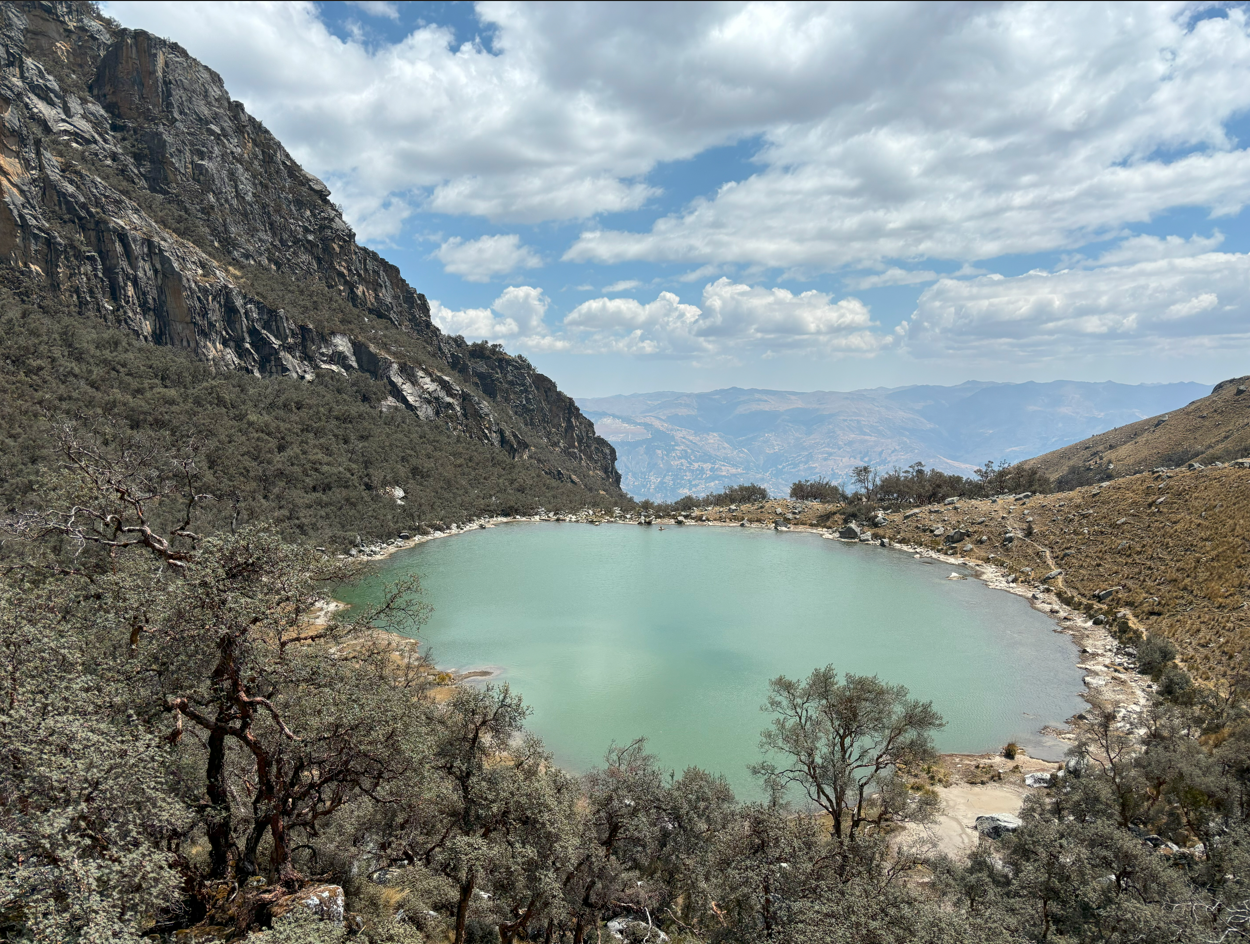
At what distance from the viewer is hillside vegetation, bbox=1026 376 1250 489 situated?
71.2m

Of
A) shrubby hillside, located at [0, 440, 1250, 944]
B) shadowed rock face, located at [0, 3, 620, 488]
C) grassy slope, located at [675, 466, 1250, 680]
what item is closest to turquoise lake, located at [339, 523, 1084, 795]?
grassy slope, located at [675, 466, 1250, 680]

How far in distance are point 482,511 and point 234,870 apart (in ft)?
225

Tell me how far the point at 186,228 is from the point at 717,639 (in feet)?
297

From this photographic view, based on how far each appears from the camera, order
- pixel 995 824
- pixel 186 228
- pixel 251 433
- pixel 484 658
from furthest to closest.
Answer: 1. pixel 186 228
2. pixel 251 433
3. pixel 484 658
4. pixel 995 824

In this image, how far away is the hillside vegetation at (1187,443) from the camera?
71188 millimetres

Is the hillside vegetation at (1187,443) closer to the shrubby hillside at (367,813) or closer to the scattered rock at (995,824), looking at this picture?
the scattered rock at (995,824)

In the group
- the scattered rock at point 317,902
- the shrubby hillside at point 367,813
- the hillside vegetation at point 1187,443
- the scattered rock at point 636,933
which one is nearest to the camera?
the shrubby hillside at point 367,813

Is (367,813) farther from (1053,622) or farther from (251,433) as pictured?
(251,433)

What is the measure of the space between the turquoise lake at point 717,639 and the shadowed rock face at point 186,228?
142 feet

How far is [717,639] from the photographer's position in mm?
36125

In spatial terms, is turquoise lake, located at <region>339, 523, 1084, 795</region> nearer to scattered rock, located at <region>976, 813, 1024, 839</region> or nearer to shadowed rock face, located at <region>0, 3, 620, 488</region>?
scattered rock, located at <region>976, 813, 1024, 839</region>

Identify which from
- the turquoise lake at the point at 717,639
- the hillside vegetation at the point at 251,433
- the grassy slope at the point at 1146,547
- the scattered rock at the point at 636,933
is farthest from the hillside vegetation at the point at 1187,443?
the scattered rock at the point at 636,933

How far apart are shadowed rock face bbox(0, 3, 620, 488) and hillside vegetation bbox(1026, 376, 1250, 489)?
3460 inches

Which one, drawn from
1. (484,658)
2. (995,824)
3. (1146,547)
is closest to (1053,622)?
(1146,547)
